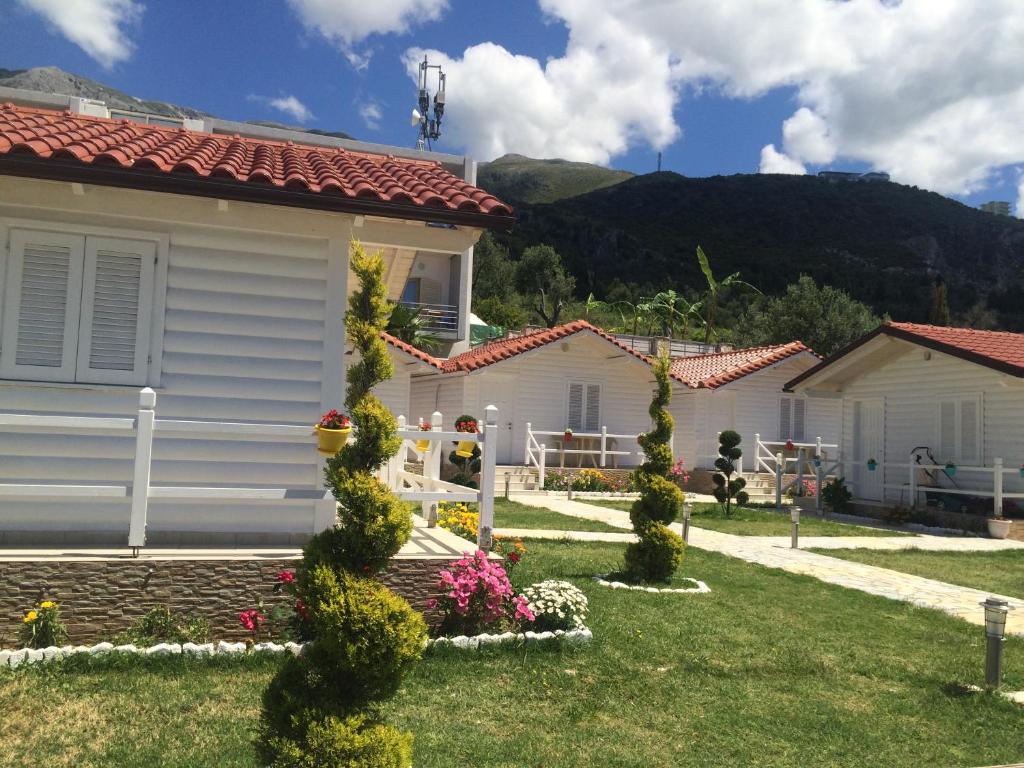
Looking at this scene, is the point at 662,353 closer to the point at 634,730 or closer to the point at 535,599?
the point at 535,599

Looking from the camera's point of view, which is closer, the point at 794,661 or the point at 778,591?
the point at 794,661

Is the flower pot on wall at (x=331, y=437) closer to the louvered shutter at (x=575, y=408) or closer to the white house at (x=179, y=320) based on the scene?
the white house at (x=179, y=320)

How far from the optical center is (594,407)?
27375 millimetres

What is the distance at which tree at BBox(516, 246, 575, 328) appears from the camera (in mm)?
62875

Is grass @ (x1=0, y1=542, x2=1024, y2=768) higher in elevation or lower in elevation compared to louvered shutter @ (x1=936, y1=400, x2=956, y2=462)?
lower

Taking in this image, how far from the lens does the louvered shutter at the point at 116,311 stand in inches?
285

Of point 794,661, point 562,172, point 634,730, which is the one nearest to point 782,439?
point 794,661

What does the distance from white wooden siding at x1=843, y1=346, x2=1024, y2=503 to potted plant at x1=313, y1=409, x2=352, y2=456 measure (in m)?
16.4

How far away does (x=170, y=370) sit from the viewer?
7391mm

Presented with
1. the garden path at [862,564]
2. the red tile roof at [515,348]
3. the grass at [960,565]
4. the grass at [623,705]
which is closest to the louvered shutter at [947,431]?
the garden path at [862,564]

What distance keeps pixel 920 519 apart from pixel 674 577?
35.6ft

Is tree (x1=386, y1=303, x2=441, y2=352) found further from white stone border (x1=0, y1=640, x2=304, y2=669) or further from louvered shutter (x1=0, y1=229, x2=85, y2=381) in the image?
white stone border (x1=0, y1=640, x2=304, y2=669)

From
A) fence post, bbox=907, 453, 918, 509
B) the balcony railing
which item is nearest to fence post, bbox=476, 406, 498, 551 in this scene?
fence post, bbox=907, 453, 918, 509

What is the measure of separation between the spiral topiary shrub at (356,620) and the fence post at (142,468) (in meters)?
2.74
